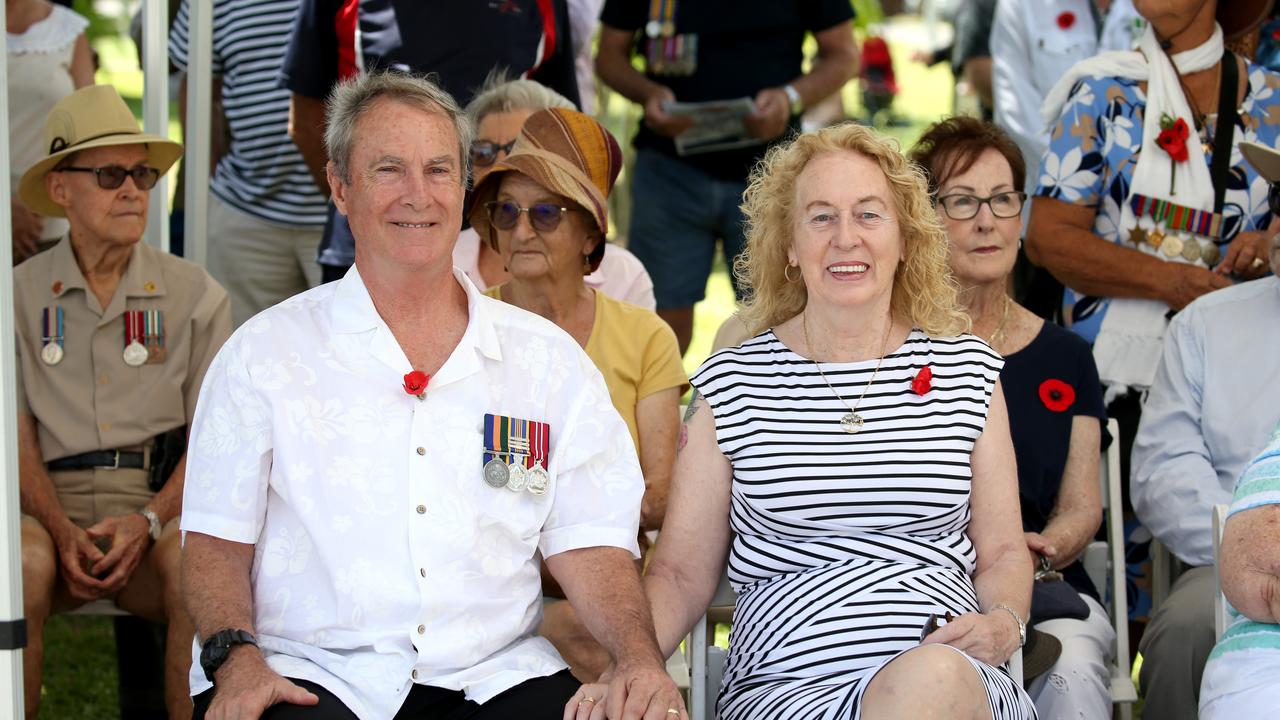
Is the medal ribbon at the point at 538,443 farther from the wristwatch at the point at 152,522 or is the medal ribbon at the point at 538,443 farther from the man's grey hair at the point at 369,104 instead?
the wristwatch at the point at 152,522

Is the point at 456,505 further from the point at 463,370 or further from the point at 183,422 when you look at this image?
the point at 183,422

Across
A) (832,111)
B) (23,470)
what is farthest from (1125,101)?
(832,111)

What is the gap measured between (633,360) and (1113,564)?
1.36 m

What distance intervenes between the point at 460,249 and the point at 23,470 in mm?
1458

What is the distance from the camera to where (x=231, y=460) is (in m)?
2.89

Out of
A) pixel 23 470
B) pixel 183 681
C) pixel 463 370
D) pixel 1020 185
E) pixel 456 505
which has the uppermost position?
pixel 1020 185

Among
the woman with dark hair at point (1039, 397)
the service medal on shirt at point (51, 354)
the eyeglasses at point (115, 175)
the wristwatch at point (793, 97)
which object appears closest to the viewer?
the woman with dark hair at point (1039, 397)

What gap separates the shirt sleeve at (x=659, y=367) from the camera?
3.82m

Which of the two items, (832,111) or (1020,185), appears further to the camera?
(832,111)

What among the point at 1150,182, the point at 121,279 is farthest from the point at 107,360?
the point at 1150,182

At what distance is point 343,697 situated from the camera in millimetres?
2832

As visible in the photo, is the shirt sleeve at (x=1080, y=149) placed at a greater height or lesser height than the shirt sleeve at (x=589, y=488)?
greater

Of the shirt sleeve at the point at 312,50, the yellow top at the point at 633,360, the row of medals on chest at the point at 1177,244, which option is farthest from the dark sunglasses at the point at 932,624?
the shirt sleeve at the point at 312,50

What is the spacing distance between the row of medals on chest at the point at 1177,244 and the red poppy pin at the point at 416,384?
2.47 meters
